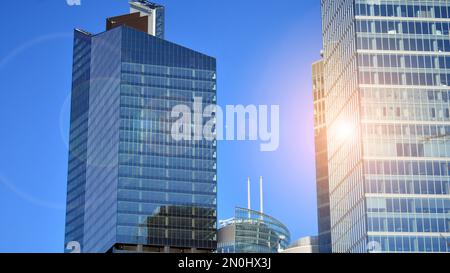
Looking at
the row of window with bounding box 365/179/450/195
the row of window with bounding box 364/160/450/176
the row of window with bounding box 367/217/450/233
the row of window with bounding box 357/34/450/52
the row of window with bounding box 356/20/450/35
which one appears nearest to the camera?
the row of window with bounding box 367/217/450/233

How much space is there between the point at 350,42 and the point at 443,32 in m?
15.9

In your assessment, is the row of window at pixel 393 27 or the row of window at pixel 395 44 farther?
the row of window at pixel 393 27

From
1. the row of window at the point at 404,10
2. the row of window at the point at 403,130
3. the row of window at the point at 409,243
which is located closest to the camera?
the row of window at the point at 409,243

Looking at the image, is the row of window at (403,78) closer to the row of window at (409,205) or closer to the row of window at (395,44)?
the row of window at (395,44)

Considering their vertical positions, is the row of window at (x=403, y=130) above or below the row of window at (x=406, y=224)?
above

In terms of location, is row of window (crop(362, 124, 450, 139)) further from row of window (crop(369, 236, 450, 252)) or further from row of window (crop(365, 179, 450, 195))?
row of window (crop(369, 236, 450, 252))

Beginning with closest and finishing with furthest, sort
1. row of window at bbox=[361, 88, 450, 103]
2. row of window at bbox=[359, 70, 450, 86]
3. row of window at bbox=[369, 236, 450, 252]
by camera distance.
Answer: row of window at bbox=[369, 236, 450, 252] → row of window at bbox=[361, 88, 450, 103] → row of window at bbox=[359, 70, 450, 86]

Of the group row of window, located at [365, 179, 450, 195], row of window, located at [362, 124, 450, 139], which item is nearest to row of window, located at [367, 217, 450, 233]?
row of window, located at [365, 179, 450, 195]

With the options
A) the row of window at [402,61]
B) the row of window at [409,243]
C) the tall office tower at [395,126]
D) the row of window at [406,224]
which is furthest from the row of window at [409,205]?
the row of window at [402,61]

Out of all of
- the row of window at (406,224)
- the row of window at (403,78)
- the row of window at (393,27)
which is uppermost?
the row of window at (393,27)

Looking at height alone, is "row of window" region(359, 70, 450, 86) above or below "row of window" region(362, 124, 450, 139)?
above

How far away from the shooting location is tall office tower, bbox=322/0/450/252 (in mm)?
155375

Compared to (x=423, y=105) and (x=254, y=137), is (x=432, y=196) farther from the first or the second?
(x=254, y=137)

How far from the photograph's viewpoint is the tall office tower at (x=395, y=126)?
155375mm
